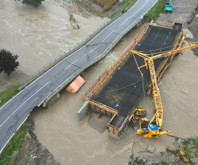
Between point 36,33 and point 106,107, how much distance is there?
25.5 m

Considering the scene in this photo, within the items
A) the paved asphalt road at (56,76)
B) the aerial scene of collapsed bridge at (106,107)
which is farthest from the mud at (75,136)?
the paved asphalt road at (56,76)

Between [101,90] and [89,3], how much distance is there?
1360 inches

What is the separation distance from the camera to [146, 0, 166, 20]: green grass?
4788 cm

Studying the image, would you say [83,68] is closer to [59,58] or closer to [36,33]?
[59,58]

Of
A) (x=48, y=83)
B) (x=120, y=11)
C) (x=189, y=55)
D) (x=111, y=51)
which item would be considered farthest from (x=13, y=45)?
(x=189, y=55)

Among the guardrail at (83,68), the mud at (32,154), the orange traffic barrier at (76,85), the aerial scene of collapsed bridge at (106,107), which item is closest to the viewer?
the mud at (32,154)

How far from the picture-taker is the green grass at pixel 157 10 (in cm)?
4788

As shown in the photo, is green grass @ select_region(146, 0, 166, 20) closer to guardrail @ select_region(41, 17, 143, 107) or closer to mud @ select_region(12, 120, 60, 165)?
guardrail @ select_region(41, 17, 143, 107)

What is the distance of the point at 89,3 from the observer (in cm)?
5634

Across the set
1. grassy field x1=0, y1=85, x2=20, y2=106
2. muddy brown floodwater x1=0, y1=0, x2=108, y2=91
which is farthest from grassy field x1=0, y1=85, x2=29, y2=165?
muddy brown floodwater x1=0, y1=0, x2=108, y2=91

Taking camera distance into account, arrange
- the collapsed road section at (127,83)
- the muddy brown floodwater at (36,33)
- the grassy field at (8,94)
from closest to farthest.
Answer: the collapsed road section at (127,83)
the grassy field at (8,94)
the muddy brown floodwater at (36,33)

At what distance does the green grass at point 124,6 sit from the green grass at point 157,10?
5.53 m

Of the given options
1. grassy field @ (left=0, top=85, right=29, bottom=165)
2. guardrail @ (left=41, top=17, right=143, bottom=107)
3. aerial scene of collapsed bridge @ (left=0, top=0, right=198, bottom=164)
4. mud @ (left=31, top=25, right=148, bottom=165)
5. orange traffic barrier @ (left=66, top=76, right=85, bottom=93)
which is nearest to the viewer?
grassy field @ (left=0, top=85, right=29, bottom=165)

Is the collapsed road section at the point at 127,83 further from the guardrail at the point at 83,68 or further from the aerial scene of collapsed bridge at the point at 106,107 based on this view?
the guardrail at the point at 83,68
